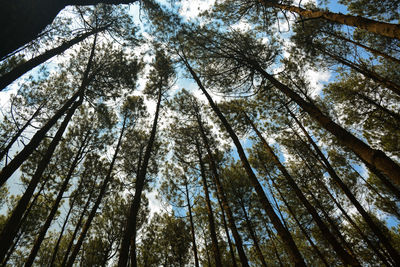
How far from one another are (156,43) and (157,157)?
7.81m

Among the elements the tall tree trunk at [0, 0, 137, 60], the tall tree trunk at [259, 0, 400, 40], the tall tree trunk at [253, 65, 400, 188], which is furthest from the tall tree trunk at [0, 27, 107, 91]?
the tall tree trunk at [259, 0, 400, 40]

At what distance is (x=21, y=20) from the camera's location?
2232 mm

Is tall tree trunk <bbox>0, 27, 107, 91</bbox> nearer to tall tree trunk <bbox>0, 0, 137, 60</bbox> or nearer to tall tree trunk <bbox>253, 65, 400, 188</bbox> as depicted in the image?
tall tree trunk <bbox>0, 0, 137, 60</bbox>

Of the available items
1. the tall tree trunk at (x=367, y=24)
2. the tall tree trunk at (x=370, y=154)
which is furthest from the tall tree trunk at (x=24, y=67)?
the tall tree trunk at (x=367, y=24)

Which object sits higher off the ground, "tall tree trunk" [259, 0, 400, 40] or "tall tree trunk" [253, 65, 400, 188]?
"tall tree trunk" [259, 0, 400, 40]

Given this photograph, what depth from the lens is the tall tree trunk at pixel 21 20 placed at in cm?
210

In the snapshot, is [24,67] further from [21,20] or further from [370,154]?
[370,154]

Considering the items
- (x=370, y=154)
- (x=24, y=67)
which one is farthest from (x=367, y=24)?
(x=24, y=67)

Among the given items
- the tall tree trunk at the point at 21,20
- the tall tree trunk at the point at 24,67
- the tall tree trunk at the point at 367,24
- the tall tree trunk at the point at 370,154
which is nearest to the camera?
the tall tree trunk at the point at 21,20

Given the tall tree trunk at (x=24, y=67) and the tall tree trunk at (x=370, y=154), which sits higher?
the tall tree trunk at (x=24, y=67)

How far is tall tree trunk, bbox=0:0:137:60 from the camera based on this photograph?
2096mm

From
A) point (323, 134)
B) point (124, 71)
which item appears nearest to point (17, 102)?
point (124, 71)

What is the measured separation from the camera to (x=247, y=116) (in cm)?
1275

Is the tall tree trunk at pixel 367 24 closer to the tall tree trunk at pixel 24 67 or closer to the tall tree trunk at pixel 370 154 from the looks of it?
the tall tree trunk at pixel 370 154
